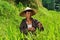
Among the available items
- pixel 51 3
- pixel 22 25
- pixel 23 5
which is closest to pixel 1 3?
pixel 23 5

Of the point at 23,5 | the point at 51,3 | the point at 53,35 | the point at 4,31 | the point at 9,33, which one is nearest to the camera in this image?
the point at 53,35

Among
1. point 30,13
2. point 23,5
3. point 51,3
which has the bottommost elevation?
point 51,3

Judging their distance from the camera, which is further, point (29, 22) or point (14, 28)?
point (14, 28)

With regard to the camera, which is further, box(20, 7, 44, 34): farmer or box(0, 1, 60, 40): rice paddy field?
box(20, 7, 44, 34): farmer

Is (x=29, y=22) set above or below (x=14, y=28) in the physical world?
above

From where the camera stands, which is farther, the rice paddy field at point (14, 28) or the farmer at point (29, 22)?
the farmer at point (29, 22)

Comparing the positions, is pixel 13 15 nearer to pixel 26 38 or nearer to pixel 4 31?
pixel 4 31

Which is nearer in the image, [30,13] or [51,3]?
[30,13]

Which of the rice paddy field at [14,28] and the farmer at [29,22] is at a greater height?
the farmer at [29,22]

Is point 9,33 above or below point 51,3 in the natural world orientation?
above

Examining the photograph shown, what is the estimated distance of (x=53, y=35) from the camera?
5.29 m

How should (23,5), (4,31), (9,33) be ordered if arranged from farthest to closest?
(23,5)
(4,31)
(9,33)

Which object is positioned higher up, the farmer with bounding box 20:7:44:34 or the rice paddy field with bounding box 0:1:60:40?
the farmer with bounding box 20:7:44:34

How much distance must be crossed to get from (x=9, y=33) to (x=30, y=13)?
639mm
